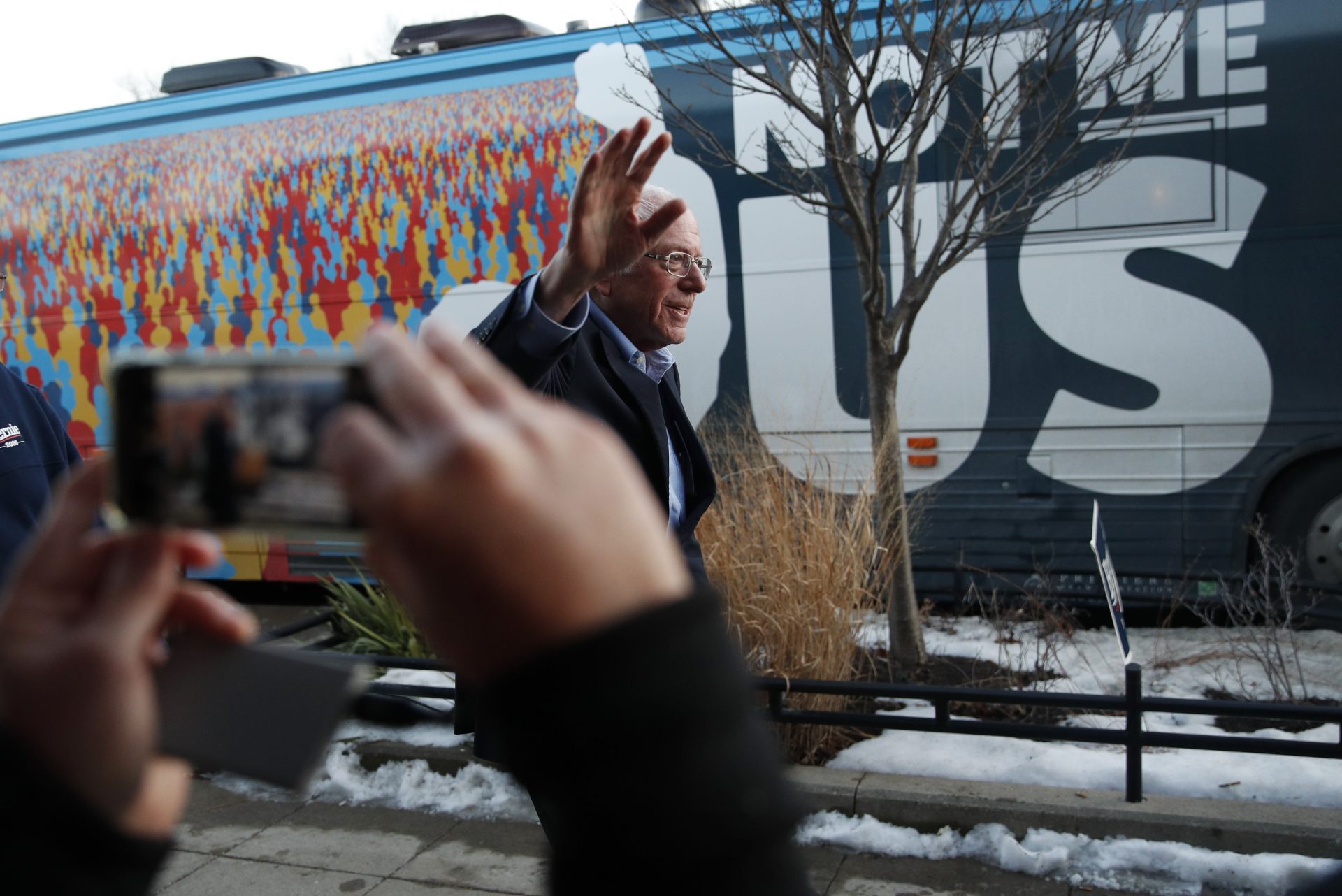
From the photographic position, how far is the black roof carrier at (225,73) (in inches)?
342

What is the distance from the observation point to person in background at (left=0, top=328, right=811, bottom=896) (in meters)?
0.53

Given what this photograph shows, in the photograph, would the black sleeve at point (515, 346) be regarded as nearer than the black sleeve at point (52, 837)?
No

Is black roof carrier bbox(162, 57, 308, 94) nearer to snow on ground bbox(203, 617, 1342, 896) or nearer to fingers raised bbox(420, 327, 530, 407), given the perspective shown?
snow on ground bbox(203, 617, 1342, 896)

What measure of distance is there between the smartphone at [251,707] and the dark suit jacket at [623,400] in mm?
1558

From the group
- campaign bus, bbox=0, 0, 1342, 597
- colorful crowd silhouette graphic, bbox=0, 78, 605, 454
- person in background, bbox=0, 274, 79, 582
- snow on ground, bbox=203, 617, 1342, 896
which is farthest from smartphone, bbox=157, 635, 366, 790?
colorful crowd silhouette graphic, bbox=0, 78, 605, 454

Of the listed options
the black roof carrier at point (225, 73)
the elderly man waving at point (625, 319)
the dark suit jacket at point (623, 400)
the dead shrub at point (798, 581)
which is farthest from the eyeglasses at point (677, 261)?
the black roof carrier at point (225, 73)

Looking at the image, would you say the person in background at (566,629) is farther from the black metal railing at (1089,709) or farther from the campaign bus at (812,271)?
the campaign bus at (812,271)

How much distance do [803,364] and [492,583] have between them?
681 cm

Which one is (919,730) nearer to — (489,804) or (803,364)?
(489,804)

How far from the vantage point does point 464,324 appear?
7.95m

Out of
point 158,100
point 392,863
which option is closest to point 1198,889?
point 392,863

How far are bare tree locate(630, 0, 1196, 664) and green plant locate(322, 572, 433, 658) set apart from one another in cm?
271

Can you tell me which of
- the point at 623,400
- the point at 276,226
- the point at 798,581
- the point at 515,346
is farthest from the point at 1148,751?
the point at 276,226

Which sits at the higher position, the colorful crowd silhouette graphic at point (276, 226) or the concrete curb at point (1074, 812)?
the colorful crowd silhouette graphic at point (276, 226)
